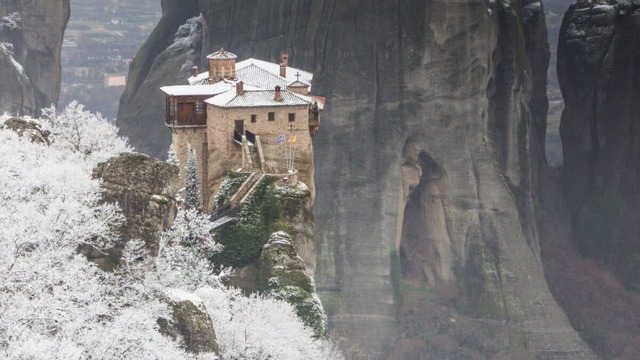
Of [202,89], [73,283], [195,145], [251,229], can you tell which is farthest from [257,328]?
[202,89]

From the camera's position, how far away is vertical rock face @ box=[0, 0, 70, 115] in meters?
191

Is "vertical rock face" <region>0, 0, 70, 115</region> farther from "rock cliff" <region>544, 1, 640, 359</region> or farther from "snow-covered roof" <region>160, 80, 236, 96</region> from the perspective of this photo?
"snow-covered roof" <region>160, 80, 236, 96</region>

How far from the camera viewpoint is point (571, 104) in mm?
167250

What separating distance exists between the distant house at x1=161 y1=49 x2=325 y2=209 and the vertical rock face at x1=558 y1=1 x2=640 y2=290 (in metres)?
62.8

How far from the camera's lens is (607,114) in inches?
6496

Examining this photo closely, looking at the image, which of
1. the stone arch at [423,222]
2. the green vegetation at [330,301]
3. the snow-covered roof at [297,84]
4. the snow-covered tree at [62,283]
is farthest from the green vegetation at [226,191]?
the stone arch at [423,222]

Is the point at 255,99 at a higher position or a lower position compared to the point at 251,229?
higher

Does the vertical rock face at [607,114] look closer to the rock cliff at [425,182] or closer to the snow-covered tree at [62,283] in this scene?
the rock cliff at [425,182]

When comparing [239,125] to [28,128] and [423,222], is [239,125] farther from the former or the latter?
[423,222]

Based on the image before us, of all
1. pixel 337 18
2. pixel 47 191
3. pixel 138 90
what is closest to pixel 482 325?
pixel 337 18

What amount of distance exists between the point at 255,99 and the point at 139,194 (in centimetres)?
3073

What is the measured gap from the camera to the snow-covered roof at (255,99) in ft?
332

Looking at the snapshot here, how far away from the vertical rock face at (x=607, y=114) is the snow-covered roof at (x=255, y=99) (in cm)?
6629

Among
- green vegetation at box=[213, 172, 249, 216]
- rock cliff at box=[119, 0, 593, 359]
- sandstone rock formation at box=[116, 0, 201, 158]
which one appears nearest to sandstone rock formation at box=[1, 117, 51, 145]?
green vegetation at box=[213, 172, 249, 216]
